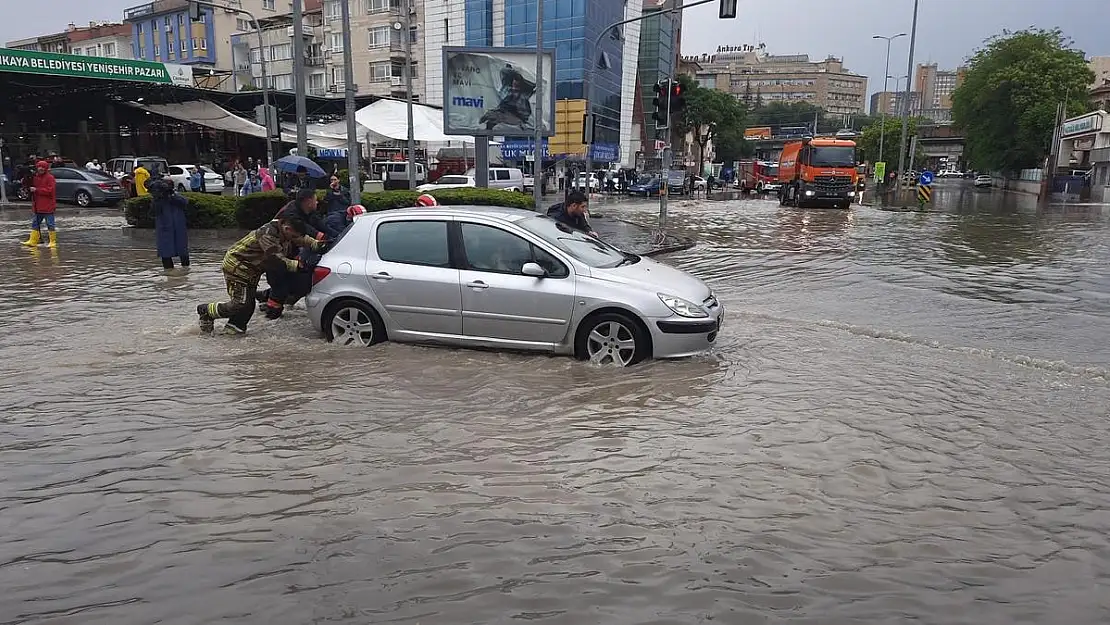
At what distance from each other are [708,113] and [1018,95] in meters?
28.2

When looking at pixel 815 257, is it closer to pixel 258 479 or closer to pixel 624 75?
pixel 258 479

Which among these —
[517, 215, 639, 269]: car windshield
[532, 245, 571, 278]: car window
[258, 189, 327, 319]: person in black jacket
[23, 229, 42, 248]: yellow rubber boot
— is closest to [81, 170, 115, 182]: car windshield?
[23, 229, 42, 248]: yellow rubber boot

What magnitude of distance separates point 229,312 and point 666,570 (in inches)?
245

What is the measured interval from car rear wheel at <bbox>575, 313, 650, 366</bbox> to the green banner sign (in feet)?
101

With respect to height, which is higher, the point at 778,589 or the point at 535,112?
the point at 535,112

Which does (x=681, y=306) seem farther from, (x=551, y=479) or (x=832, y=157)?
(x=832, y=157)

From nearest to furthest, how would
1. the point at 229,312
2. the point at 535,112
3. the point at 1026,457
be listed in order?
1. the point at 1026,457
2. the point at 229,312
3. the point at 535,112

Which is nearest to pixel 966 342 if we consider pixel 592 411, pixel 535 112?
pixel 592 411

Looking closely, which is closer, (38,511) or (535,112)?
(38,511)

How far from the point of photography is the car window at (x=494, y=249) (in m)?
7.36

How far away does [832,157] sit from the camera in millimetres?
33406

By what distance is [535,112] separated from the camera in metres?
22.9

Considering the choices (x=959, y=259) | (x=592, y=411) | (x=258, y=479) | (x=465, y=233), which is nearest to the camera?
(x=258, y=479)

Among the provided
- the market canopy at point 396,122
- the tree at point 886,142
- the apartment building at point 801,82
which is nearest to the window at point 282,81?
the market canopy at point 396,122
